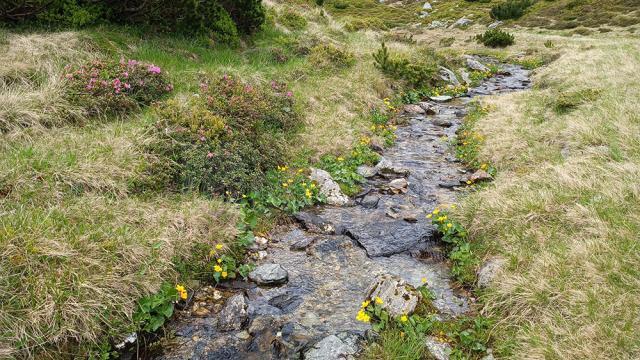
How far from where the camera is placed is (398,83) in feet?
57.7

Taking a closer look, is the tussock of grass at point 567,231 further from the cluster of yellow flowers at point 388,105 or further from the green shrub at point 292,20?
the green shrub at point 292,20

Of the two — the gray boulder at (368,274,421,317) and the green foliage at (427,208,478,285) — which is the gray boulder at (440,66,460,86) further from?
the gray boulder at (368,274,421,317)

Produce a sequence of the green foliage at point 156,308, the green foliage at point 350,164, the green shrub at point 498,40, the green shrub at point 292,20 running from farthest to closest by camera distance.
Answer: the green shrub at point 498,40 → the green shrub at point 292,20 → the green foliage at point 350,164 → the green foliage at point 156,308

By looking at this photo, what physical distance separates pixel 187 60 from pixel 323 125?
15.5ft

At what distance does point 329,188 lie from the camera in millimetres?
9039

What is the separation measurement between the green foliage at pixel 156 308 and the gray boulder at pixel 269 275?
1194 millimetres

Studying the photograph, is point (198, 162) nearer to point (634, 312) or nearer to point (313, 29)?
point (634, 312)

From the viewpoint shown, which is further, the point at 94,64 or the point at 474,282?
the point at 94,64

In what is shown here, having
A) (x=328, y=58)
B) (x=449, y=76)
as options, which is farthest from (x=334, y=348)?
(x=449, y=76)

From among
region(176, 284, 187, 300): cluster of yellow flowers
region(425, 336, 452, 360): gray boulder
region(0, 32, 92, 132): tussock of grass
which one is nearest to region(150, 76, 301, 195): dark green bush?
region(0, 32, 92, 132): tussock of grass

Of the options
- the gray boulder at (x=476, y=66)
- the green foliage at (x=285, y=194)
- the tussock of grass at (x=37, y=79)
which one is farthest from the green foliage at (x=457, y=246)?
the gray boulder at (x=476, y=66)

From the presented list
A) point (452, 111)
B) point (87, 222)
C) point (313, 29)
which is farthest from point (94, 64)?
point (313, 29)

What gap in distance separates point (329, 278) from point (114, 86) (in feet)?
22.0

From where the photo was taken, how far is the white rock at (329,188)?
882 cm
